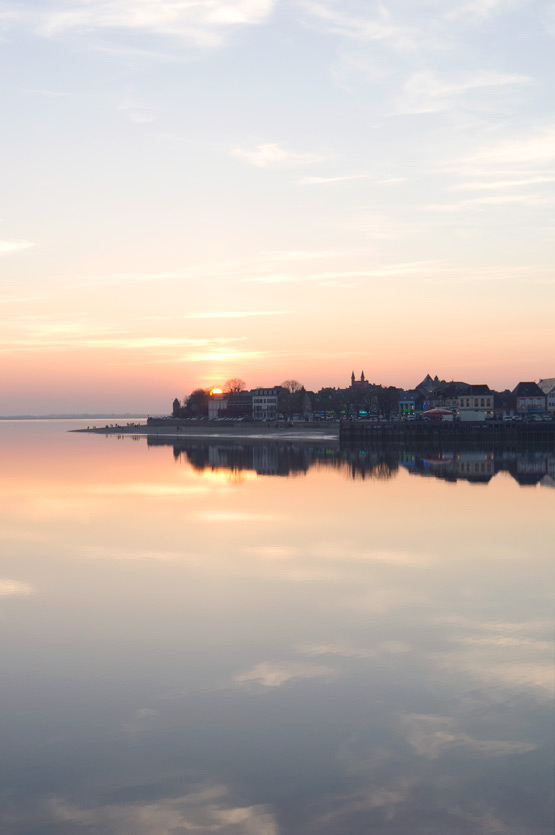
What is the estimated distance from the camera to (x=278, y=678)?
1390 centimetres

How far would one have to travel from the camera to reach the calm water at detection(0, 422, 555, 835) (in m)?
9.52

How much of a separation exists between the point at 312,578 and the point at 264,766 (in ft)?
38.5

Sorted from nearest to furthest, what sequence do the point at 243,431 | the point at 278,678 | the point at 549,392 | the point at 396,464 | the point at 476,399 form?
1. the point at 278,678
2. the point at 396,464
3. the point at 243,431
4. the point at 476,399
5. the point at 549,392

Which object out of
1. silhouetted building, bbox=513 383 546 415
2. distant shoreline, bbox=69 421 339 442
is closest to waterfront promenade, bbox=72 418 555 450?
distant shoreline, bbox=69 421 339 442

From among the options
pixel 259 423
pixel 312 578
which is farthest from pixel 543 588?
pixel 259 423

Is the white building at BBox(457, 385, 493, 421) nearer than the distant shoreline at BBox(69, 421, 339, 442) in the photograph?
No

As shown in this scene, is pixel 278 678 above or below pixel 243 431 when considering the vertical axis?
below

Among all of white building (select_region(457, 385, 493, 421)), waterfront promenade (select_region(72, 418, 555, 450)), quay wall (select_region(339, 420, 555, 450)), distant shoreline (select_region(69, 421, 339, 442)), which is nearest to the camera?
waterfront promenade (select_region(72, 418, 555, 450))

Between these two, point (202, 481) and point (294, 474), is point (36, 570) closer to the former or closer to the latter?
point (202, 481)

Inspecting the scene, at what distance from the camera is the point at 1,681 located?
13773 millimetres

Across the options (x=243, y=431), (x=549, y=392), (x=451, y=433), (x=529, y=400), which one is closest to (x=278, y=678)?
(x=451, y=433)

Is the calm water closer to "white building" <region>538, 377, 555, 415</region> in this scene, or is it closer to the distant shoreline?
the distant shoreline

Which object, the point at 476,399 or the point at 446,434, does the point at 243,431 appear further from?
the point at 476,399

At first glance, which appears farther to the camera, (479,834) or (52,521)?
(52,521)
